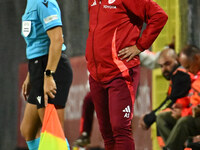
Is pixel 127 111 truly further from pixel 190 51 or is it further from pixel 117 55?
pixel 190 51

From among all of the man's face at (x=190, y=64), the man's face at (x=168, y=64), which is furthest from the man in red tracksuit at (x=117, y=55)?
the man's face at (x=168, y=64)

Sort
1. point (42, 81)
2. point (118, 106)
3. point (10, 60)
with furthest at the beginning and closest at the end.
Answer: point (10, 60)
point (42, 81)
point (118, 106)

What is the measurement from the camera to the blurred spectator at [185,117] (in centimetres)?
318

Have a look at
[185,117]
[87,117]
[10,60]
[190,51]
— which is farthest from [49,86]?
[10,60]

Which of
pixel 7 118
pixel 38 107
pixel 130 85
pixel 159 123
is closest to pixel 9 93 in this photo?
pixel 7 118

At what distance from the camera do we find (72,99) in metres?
5.48

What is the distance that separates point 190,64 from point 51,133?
4.60ft

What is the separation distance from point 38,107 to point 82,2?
3.23 m

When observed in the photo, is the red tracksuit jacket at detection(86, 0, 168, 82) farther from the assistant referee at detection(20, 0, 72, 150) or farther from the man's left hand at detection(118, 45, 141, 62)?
the assistant referee at detection(20, 0, 72, 150)

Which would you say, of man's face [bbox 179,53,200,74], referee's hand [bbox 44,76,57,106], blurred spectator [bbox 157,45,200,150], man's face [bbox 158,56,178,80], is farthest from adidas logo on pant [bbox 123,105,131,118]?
man's face [bbox 158,56,178,80]

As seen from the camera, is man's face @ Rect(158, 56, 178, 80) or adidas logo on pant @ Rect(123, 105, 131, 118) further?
man's face @ Rect(158, 56, 178, 80)

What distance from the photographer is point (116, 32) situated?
2.21 metres

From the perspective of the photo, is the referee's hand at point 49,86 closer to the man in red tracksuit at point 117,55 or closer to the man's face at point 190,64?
the man in red tracksuit at point 117,55

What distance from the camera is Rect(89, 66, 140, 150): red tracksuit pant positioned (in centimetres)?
213
